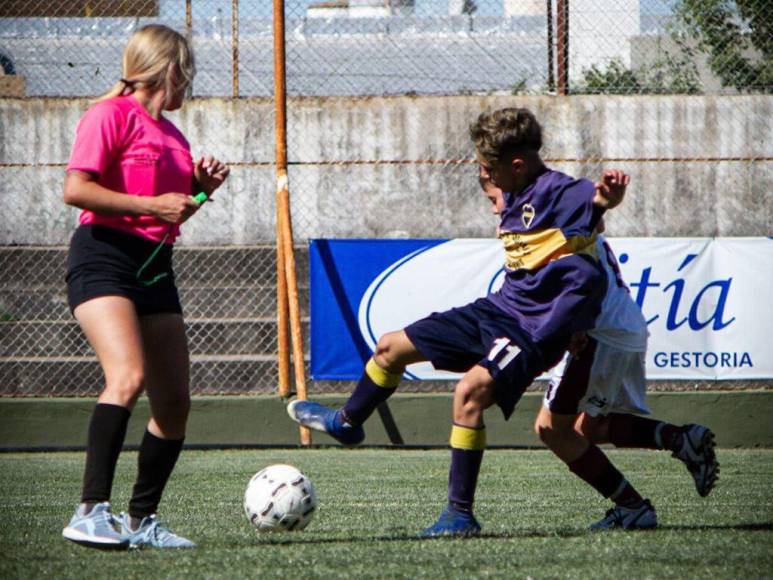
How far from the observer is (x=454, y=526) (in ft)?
16.1

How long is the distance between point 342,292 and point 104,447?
6061 millimetres

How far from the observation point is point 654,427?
213 inches

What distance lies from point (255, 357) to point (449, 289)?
1911mm

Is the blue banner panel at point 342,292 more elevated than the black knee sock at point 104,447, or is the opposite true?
the black knee sock at point 104,447

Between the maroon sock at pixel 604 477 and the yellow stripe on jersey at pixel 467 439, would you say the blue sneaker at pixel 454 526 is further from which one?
the maroon sock at pixel 604 477

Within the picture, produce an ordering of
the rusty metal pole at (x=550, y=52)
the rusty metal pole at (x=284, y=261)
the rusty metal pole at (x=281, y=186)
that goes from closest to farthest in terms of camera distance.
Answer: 1. the rusty metal pole at (x=284, y=261)
2. the rusty metal pole at (x=281, y=186)
3. the rusty metal pole at (x=550, y=52)

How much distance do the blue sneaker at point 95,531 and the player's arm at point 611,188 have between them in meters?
2.13

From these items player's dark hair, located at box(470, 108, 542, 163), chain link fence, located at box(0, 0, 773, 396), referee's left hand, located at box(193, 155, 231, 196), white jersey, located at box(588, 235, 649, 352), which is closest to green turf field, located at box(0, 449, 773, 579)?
white jersey, located at box(588, 235, 649, 352)

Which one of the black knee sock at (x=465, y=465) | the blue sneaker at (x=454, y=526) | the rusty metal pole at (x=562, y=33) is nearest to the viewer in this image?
the blue sneaker at (x=454, y=526)

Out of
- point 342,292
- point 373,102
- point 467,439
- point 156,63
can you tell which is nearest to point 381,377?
point 467,439

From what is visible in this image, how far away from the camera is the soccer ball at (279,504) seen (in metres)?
5.00

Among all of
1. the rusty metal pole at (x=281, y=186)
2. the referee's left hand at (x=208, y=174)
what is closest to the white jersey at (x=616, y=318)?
the referee's left hand at (x=208, y=174)

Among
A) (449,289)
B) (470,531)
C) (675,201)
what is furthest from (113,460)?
(675,201)

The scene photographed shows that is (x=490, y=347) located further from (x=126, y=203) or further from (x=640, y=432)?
(x=126, y=203)
